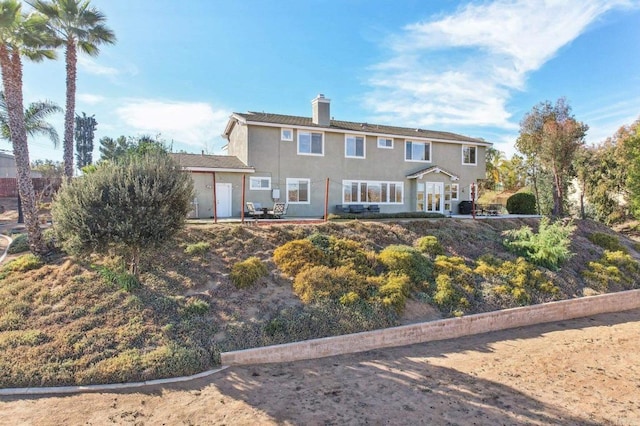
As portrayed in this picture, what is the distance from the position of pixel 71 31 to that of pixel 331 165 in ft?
46.6

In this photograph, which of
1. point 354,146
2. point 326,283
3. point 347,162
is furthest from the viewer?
point 354,146

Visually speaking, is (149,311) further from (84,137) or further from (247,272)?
(84,137)

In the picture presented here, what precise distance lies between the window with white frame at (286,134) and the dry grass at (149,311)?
8644 mm

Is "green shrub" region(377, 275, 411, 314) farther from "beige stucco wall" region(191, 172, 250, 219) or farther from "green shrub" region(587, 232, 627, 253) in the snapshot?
"green shrub" region(587, 232, 627, 253)

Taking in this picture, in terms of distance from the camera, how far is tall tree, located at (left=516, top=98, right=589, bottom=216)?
25531 mm

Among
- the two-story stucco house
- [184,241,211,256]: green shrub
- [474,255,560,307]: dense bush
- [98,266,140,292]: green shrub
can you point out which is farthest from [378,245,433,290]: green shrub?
the two-story stucco house

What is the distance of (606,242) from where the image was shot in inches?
719

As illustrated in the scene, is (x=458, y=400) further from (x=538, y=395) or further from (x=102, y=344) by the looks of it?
(x=102, y=344)

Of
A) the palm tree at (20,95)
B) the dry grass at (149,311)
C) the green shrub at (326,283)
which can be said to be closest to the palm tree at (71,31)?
the palm tree at (20,95)

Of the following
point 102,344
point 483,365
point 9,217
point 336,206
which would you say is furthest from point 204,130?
point 483,365

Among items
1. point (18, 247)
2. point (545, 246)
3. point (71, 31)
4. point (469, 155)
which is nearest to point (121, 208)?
point (18, 247)

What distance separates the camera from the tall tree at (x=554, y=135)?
25.5 metres

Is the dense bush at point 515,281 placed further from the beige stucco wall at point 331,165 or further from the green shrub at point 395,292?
the beige stucco wall at point 331,165

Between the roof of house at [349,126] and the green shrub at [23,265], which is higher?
the roof of house at [349,126]
